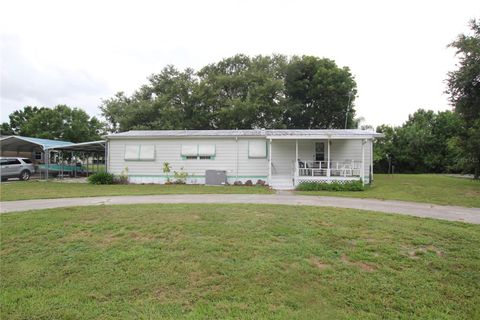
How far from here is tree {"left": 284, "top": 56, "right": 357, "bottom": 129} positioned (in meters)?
28.9

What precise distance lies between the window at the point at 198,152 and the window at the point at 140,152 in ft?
6.26

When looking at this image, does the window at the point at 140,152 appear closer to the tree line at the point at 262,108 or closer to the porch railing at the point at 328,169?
the porch railing at the point at 328,169

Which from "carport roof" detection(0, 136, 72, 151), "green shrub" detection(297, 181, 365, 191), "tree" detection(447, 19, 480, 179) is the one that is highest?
"tree" detection(447, 19, 480, 179)

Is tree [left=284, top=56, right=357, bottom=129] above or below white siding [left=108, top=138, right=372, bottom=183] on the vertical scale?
above

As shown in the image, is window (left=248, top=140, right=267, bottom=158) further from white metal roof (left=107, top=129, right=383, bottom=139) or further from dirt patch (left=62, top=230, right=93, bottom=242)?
dirt patch (left=62, top=230, right=93, bottom=242)

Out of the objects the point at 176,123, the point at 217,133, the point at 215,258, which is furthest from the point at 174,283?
the point at 176,123

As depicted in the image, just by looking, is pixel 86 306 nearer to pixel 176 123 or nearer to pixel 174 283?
pixel 174 283

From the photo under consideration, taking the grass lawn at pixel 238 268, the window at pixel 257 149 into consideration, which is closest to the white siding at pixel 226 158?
the window at pixel 257 149

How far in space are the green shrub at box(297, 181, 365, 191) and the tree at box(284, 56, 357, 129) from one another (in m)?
16.7

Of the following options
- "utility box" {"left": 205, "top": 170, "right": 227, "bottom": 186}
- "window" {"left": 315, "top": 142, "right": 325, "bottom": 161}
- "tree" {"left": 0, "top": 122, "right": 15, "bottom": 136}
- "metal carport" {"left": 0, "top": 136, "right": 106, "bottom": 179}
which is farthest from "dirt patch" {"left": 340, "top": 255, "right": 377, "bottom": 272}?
"tree" {"left": 0, "top": 122, "right": 15, "bottom": 136}

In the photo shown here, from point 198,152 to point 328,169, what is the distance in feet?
23.7

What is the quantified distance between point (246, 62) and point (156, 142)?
17946 mm

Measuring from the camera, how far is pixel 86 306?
10.6 ft

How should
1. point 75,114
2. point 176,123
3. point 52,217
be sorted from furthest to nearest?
point 75,114, point 176,123, point 52,217
